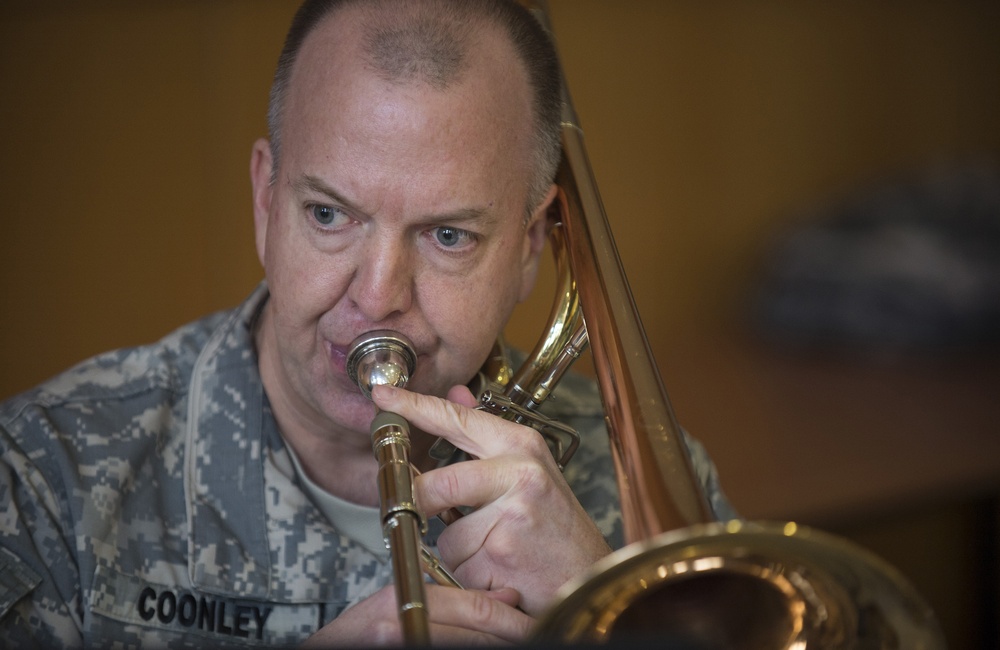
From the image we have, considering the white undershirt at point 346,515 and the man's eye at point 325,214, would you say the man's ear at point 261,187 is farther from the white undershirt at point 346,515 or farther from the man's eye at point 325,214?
the white undershirt at point 346,515

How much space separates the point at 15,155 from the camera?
3236 millimetres

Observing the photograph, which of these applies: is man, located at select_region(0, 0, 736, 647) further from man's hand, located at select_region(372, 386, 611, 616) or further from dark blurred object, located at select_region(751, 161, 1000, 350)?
dark blurred object, located at select_region(751, 161, 1000, 350)

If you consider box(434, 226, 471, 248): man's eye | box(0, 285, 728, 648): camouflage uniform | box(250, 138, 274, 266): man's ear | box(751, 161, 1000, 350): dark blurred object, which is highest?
box(751, 161, 1000, 350): dark blurred object

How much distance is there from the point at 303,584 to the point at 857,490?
7.26 ft

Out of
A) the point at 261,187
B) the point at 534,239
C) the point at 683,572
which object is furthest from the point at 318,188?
the point at 683,572

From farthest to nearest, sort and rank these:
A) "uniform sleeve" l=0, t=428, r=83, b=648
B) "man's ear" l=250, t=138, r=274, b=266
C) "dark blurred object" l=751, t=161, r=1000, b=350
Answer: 1. "dark blurred object" l=751, t=161, r=1000, b=350
2. "man's ear" l=250, t=138, r=274, b=266
3. "uniform sleeve" l=0, t=428, r=83, b=648

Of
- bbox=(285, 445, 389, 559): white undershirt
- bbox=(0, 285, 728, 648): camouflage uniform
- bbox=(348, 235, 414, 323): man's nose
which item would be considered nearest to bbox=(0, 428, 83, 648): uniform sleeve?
bbox=(0, 285, 728, 648): camouflage uniform

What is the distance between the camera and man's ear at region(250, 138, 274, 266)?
165 centimetres

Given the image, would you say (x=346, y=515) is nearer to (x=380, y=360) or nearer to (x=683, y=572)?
(x=380, y=360)

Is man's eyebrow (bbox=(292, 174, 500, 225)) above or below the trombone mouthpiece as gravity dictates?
above

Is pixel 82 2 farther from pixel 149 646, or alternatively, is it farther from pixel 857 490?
pixel 857 490

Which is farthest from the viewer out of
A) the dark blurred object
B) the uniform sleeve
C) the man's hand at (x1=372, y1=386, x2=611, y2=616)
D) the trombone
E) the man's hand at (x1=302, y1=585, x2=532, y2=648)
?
the dark blurred object

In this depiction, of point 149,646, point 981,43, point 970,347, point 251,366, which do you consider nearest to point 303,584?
point 149,646

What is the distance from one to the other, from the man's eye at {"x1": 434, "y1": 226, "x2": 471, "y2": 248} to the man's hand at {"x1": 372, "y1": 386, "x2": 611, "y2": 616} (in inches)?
10.0
